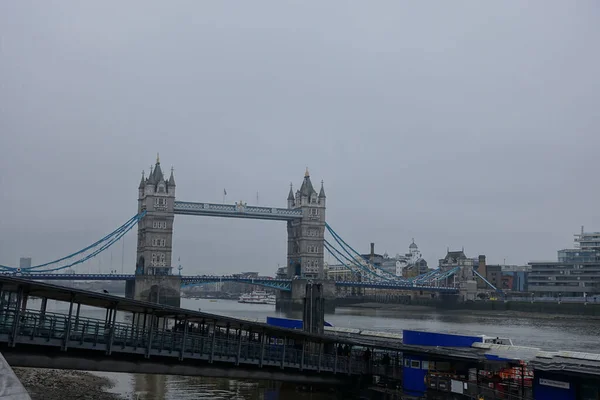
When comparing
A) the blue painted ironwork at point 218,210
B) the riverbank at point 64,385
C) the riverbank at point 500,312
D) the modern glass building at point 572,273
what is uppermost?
the blue painted ironwork at point 218,210

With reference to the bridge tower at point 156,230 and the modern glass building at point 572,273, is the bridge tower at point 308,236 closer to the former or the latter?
the bridge tower at point 156,230

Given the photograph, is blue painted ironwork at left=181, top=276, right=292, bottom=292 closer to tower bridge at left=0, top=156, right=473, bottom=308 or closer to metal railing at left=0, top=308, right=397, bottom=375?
tower bridge at left=0, top=156, right=473, bottom=308

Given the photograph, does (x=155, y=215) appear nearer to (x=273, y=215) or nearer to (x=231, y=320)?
(x=273, y=215)

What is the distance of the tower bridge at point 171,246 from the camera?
280ft

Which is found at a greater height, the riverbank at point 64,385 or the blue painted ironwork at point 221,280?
the blue painted ironwork at point 221,280

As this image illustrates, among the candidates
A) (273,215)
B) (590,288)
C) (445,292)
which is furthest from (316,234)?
(590,288)

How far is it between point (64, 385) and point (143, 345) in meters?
10.1

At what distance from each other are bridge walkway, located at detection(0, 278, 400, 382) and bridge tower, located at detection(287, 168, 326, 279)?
79.1 meters

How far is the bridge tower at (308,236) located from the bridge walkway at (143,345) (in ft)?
260

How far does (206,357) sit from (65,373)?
581 inches

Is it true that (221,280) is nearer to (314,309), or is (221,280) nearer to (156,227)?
(156,227)

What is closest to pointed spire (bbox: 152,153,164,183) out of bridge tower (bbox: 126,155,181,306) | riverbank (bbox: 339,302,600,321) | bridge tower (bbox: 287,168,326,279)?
bridge tower (bbox: 126,155,181,306)

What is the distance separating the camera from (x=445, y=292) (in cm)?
10456

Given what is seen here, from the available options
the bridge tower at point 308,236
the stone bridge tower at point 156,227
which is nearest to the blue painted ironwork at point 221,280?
the stone bridge tower at point 156,227
